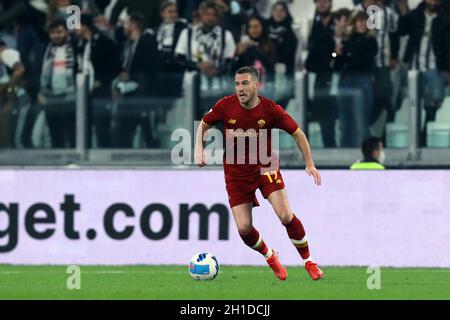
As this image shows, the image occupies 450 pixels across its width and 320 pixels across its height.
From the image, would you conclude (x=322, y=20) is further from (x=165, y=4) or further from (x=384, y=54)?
(x=165, y=4)

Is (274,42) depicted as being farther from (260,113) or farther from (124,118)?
(260,113)

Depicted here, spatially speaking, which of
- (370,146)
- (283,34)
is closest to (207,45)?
(283,34)

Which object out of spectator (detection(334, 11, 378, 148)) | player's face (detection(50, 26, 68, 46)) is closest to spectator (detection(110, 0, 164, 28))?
player's face (detection(50, 26, 68, 46))

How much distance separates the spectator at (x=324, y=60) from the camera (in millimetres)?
16953

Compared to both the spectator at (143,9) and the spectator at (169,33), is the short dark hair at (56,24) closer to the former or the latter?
the spectator at (143,9)

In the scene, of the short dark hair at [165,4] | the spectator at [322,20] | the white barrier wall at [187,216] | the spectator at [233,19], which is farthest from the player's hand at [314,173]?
the short dark hair at [165,4]

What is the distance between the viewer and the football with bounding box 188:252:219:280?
464 inches

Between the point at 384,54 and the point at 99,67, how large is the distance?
3964 mm

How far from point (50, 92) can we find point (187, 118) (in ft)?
6.59

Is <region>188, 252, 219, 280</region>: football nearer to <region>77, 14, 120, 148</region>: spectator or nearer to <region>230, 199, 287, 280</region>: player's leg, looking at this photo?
<region>230, 199, 287, 280</region>: player's leg

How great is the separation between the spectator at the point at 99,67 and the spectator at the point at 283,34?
224 centimetres

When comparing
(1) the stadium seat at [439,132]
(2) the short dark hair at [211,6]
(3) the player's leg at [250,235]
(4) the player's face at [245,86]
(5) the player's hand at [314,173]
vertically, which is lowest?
(3) the player's leg at [250,235]

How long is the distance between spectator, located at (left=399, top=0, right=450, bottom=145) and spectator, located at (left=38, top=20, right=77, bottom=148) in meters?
4.63
